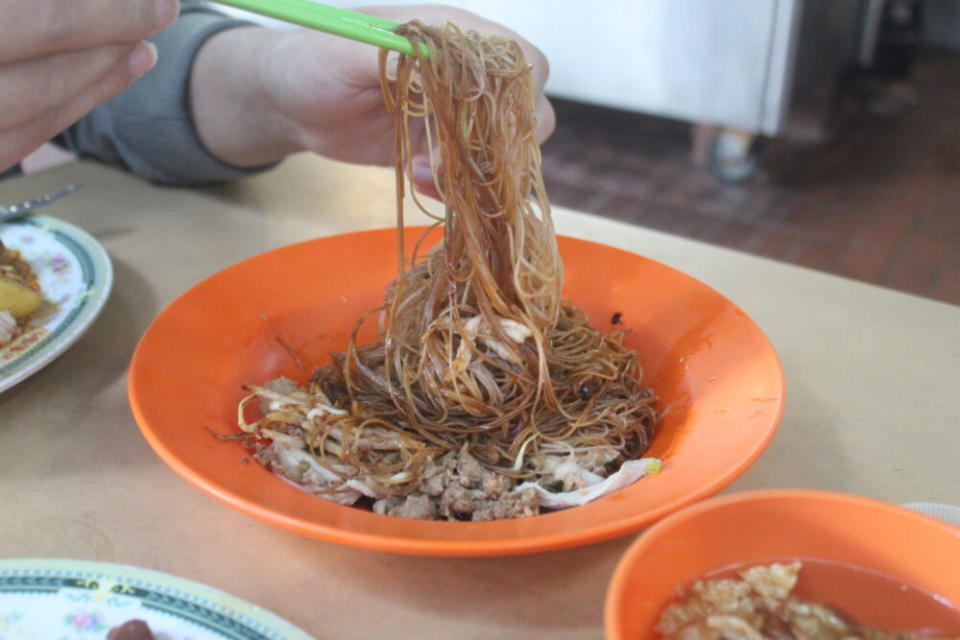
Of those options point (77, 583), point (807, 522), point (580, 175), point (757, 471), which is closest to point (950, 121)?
point (580, 175)

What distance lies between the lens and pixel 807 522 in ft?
1.81

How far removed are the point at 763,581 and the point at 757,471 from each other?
299 mm

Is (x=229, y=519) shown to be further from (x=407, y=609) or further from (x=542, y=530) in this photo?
(x=542, y=530)

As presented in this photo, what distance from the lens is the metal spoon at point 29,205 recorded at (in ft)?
4.02

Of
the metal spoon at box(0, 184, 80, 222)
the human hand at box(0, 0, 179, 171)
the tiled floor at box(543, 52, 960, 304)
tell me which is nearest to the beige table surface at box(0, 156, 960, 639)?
the metal spoon at box(0, 184, 80, 222)

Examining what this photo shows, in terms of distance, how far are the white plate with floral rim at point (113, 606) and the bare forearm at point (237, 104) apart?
93cm

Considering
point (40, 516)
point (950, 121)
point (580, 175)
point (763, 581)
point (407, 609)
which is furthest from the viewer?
point (950, 121)

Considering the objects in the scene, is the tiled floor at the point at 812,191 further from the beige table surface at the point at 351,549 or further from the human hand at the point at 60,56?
the human hand at the point at 60,56

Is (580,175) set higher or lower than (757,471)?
lower

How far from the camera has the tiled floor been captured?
2.74m

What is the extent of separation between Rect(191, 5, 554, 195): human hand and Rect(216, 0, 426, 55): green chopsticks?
0.32m

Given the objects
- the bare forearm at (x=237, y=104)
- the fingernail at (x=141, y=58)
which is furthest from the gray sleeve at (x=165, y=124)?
the fingernail at (x=141, y=58)

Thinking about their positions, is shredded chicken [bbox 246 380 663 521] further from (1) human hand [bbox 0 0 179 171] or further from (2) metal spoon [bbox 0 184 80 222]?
(2) metal spoon [bbox 0 184 80 222]

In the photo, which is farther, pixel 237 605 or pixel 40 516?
pixel 40 516
